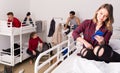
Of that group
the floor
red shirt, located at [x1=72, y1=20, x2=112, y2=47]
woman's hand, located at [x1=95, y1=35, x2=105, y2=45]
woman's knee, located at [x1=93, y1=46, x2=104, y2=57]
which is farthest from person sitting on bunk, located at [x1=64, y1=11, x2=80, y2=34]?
woman's knee, located at [x1=93, y1=46, x2=104, y2=57]

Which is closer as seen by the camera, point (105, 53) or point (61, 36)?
point (105, 53)

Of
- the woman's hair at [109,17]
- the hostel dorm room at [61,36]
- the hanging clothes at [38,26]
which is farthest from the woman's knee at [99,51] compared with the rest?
the hanging clothes at [38,26]

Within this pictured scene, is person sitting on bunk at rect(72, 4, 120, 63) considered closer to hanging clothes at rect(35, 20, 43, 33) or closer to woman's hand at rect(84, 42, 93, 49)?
woman's hand at rect(84, 42, 93, 49)

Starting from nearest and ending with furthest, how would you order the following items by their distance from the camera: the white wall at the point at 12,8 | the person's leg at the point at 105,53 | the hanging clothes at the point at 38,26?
the person's leg at the point at 105,53 → the white wall at the point at 12,8 → the hanging clothes at the point at 38,26

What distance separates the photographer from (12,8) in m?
4.02

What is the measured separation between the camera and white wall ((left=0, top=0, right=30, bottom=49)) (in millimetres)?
3715

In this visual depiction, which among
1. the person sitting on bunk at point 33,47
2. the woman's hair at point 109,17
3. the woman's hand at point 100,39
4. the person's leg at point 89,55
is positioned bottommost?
the person sitting on bunk at point 33,47

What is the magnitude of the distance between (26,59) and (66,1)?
173 centimetres

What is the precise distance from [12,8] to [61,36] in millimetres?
1406

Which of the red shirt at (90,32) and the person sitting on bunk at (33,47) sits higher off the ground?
the red shirt at (90,32)

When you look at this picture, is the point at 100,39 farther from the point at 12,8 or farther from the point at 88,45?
the point at 12,8

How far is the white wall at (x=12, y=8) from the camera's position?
12.2ft

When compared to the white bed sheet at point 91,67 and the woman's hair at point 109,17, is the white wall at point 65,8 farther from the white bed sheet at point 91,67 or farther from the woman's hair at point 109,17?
the white bed sheet at point 91,67

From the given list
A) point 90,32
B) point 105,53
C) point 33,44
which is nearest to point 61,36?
point 33,44
